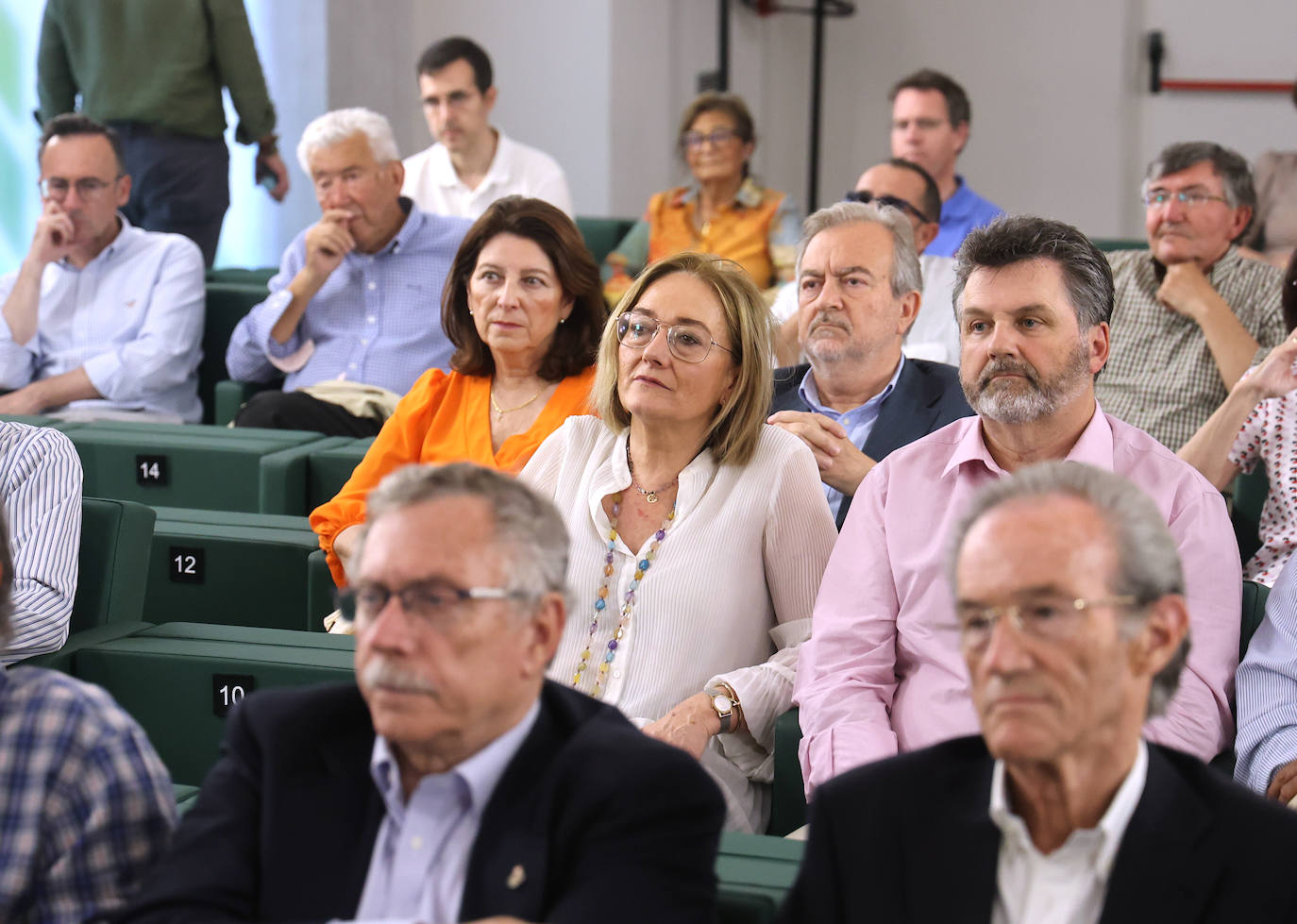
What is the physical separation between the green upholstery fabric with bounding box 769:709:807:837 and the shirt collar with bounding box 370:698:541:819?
2.27ft

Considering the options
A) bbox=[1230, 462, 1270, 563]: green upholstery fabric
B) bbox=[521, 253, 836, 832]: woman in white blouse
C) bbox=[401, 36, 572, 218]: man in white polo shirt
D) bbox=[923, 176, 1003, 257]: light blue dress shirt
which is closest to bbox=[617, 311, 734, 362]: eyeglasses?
bbox=[521, 253, 836, 832]: woman in white blouse

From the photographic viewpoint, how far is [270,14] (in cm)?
602

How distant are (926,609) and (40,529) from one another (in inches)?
48.1

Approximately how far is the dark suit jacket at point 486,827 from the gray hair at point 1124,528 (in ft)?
1.04

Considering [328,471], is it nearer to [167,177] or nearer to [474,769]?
[474,769]

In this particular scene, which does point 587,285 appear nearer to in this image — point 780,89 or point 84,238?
point 84,238

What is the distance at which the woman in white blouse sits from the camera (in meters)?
2.01

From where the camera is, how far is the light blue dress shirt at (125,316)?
3.98 meters

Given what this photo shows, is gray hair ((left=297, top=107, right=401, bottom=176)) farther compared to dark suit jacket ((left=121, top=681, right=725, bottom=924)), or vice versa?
gray hair ((left=297, top=107, right=401, bottom=176))

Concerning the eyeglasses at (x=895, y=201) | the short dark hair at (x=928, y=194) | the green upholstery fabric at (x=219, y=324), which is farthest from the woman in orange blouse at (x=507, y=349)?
the green upholstery fabric at (x=219, y=324)

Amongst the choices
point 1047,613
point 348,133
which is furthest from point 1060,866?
point 348,133

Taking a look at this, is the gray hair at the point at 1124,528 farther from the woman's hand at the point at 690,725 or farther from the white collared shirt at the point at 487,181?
the white collared shirt at the point at 487,181

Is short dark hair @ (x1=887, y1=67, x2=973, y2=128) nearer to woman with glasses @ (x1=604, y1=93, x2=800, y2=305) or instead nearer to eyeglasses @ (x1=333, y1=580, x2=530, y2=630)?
woman with glasses @ (x1=604, y1=93, x2=800, y2=305)

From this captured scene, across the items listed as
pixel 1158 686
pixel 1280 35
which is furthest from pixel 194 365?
pixel 1280 35
